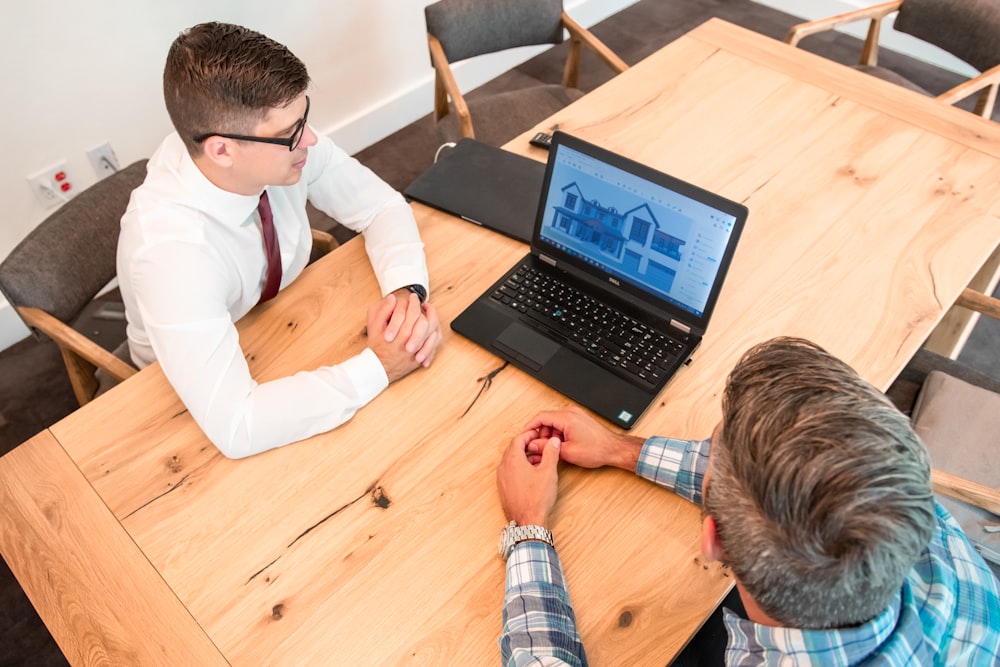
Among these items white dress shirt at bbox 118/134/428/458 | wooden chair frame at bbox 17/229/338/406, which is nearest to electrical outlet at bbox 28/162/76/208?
wooden chair frame at bbox 17/229/338/406

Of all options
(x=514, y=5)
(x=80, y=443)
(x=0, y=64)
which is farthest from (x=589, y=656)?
(x=0, y=64)

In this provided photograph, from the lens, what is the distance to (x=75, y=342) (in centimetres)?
155

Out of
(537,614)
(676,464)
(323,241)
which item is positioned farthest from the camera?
(323,241)

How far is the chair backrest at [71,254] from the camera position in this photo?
154 cm

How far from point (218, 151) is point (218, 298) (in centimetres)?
26

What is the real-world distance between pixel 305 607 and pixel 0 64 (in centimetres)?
188

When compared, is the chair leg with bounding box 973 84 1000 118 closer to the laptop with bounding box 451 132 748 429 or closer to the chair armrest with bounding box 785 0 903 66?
the chair armrest with bounding box 785 0 903 66

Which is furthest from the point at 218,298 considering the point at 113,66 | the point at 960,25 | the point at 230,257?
the point at 960,25

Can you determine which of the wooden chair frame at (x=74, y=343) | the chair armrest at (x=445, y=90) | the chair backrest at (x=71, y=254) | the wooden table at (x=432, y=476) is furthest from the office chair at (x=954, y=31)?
the wooden chair frame at (x=74, y=343)

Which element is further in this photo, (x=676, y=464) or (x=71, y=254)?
(x=71, y=254)

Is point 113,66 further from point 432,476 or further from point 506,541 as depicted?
point 506,541

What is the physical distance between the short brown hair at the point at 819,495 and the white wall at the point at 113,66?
221 centimetres

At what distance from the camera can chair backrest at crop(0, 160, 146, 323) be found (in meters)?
1.54

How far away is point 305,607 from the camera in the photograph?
1081 mm
